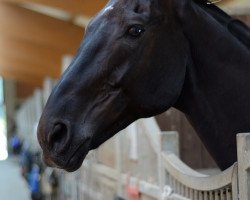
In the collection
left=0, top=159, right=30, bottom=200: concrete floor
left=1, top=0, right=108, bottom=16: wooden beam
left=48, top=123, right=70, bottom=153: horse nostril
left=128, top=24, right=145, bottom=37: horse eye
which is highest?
left=128, top=24, right=145, bottom=37: horse eye

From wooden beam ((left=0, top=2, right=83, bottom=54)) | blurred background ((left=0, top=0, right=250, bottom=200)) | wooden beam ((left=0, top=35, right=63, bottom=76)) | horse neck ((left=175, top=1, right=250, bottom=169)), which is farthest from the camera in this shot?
wooden beam ((left=0, top=35, right=63, bottom=76))

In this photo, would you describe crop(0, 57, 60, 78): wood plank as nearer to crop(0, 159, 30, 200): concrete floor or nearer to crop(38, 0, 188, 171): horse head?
crop(0, 159, 30, 200): concrete floor

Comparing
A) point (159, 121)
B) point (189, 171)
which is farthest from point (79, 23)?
point (189, 171)

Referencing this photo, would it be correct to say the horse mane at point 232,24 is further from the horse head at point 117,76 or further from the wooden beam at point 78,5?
the wooden beam at point 78,5

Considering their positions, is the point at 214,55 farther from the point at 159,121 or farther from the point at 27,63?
the point at 27,63

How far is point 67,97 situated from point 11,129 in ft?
67.6

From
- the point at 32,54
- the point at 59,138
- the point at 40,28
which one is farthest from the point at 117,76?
the point at 32,54

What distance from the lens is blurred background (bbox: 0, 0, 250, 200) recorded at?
2602 mm

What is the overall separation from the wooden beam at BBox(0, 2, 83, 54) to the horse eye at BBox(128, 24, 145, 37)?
18.2ft

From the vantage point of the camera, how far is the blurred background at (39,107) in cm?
260

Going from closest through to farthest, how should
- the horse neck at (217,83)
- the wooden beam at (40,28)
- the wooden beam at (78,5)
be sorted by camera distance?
1. the horse neck at (217,83)
2. the wooden beam at (78,5)
3. the wooden beam at (40,28)

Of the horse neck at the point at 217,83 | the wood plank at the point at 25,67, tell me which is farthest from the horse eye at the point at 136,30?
the wood plank at the point at 25,67

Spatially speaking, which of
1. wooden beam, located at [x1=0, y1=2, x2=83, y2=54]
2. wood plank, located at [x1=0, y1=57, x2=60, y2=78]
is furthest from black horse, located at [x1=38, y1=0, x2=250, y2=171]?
wood plank, located at [x1=0, y1=57, x2=60, y2=78]

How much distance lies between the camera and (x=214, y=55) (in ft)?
4.50
